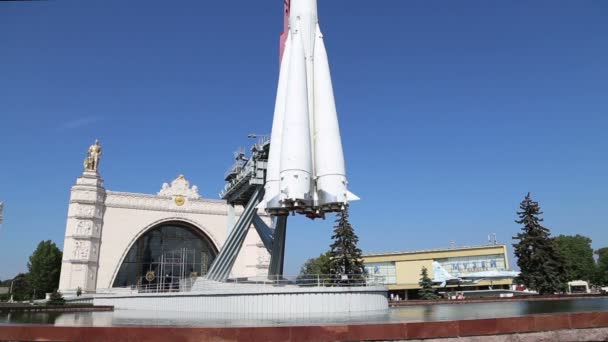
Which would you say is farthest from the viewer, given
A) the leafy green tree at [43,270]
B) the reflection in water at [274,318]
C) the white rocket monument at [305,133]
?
the leafy green tree at [43,270]

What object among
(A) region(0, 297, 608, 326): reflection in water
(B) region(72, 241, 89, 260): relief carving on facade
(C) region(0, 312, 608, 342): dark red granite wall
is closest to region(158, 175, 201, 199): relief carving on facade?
(B) region(72, 241, 89, 260): relief carving on facade

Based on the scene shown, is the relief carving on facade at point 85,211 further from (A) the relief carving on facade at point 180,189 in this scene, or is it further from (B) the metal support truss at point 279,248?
(B) the metal support truss at point 279,248

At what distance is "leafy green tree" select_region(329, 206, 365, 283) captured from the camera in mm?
39500

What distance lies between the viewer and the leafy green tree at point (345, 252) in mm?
39500

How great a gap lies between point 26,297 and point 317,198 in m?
41.8

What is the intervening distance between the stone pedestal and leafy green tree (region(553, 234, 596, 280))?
5358cm

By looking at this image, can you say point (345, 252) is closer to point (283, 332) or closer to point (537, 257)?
point (537, 257)

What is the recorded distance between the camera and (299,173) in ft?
60.0

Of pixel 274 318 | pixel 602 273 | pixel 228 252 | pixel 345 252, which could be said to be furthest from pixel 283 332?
pixel 602 273

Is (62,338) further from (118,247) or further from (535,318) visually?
(118,247)

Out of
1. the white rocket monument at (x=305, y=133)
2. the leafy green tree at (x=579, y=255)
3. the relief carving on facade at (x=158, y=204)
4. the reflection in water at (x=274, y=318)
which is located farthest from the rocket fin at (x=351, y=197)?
the leafy green tree at (x=579, y=255)

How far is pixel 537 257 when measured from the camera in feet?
114

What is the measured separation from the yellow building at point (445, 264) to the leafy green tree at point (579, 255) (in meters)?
9.75

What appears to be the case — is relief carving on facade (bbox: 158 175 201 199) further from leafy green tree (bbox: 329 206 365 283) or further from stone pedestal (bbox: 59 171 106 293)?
leafy green tree (bbox: 329 206 365 283)
